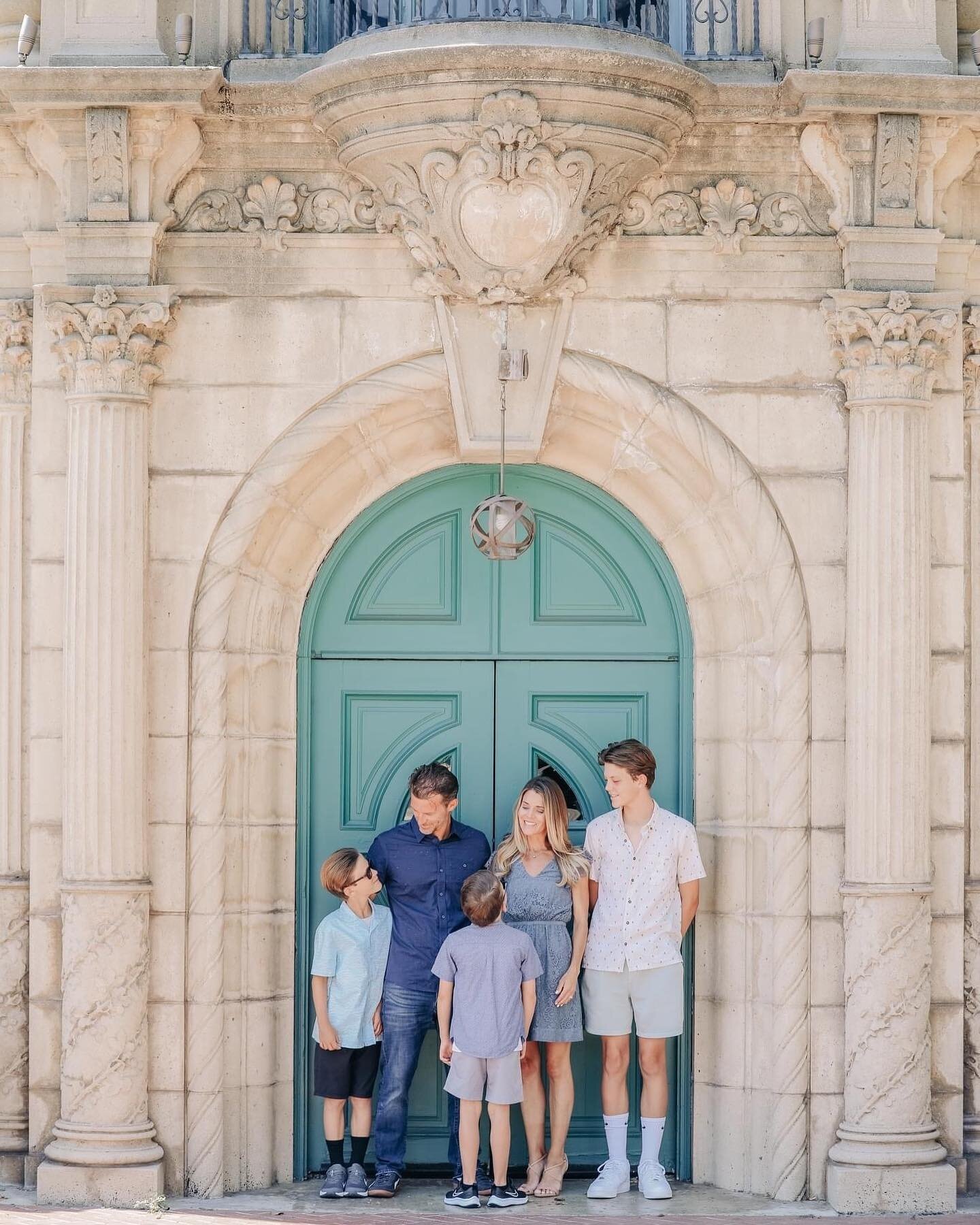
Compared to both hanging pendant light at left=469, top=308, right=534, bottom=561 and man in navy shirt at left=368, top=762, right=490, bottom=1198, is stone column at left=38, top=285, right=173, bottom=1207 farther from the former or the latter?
hanging pendant light at left=469, top=308, right=534, bottom=561

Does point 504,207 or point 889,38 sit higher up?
point 889,38

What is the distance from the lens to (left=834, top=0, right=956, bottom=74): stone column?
27.7 ft

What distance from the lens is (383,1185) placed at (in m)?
8.43

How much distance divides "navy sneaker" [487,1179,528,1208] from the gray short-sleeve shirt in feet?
2.04

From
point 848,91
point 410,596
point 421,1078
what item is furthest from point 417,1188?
point 848,91

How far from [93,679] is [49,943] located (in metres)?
1.19

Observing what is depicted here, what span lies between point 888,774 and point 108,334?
383 cm

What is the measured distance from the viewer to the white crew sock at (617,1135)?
27.9 ft

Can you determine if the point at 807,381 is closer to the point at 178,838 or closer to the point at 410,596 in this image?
the point at 410,596

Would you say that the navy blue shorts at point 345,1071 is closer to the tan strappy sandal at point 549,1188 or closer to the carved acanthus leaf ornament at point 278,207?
the tan strappy sandal at point 549,1188

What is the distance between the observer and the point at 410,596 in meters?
9.05

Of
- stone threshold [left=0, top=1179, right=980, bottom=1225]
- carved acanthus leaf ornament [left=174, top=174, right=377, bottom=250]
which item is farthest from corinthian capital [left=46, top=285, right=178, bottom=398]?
Answer: stone threshold [left=0, top=1179, right=980, bottom=1225]

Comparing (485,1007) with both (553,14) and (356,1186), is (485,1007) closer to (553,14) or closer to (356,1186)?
(356,1186)

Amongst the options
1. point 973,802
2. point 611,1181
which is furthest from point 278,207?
point 611,1181
